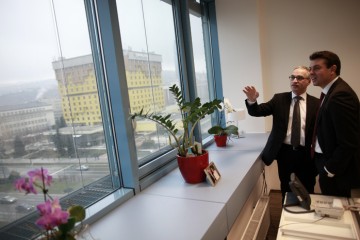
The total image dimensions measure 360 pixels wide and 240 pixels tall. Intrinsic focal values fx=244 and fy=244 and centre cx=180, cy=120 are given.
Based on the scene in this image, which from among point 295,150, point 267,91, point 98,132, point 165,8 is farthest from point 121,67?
A: point 267,91

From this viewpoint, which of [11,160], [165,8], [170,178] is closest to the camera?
[11,160]

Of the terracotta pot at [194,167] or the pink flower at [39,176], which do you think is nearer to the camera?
the pink flower at [39,176]

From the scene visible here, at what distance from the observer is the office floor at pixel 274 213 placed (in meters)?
2.60

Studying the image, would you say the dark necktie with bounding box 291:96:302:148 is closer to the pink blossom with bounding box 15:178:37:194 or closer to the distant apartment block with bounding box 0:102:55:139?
the distant apartment block with bounding box 0:102:55:139

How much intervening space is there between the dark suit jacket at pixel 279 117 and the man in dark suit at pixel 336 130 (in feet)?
0.69

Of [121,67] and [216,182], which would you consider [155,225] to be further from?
[121,67]

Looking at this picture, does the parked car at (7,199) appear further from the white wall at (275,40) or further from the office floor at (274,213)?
the white wall at (275,40)

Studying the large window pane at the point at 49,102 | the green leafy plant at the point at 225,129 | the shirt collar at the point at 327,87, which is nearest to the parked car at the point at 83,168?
the large window pane at the point at 49,102

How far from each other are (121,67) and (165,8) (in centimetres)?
117

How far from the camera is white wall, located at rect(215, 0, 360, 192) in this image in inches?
120

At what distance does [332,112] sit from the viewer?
183 centimetres

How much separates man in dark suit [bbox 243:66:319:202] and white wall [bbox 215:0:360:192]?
3.00ft

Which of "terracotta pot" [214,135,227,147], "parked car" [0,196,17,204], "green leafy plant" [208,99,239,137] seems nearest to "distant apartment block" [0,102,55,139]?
"parked car" [0,196,17,204]

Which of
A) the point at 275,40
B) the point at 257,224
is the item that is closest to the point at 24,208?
the point at 257,224
